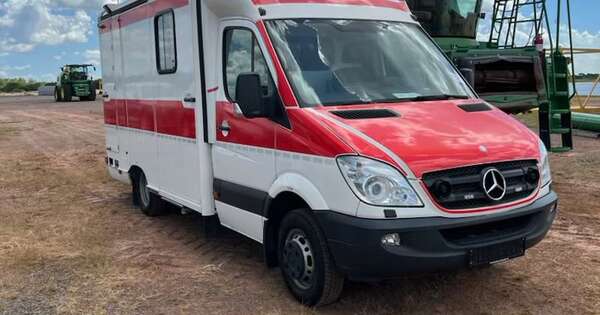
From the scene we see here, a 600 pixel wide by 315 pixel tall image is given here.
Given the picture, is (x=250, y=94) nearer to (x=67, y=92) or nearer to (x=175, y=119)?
(x=175, y=119)

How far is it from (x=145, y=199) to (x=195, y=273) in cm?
268

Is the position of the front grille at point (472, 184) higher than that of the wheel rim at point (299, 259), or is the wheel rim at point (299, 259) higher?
the front grille at point (472, 184)

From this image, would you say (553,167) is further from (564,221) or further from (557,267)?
(557,267)

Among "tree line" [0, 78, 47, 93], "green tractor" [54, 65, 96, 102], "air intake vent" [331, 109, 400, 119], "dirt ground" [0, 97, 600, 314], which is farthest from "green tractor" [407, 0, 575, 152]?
"tree line" [0, 78, 47, 93]

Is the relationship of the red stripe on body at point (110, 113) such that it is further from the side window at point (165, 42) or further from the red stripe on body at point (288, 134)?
the red stripe on body at point (288, 134)

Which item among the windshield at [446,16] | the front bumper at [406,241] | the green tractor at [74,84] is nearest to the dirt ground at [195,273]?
the front bumper at [406,241]

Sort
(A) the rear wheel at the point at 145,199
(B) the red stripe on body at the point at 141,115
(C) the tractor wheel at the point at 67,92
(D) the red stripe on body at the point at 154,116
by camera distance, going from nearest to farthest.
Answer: (D) the red stripe on body at the point at 154,116
(B) the red stripe on body at the point at 141,115
(A) the rear wheel at the point at 145,199
(C) the tractor wheel at the point at 67,92

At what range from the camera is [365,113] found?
449 centimetres

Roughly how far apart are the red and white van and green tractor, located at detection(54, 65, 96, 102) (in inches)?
1454

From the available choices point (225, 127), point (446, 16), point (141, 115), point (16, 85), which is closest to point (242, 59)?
point (225, 127)

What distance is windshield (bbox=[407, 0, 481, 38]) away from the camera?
38.8ft

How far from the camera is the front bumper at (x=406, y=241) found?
4.00 metres

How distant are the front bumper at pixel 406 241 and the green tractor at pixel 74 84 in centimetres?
3996

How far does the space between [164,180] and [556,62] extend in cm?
677
